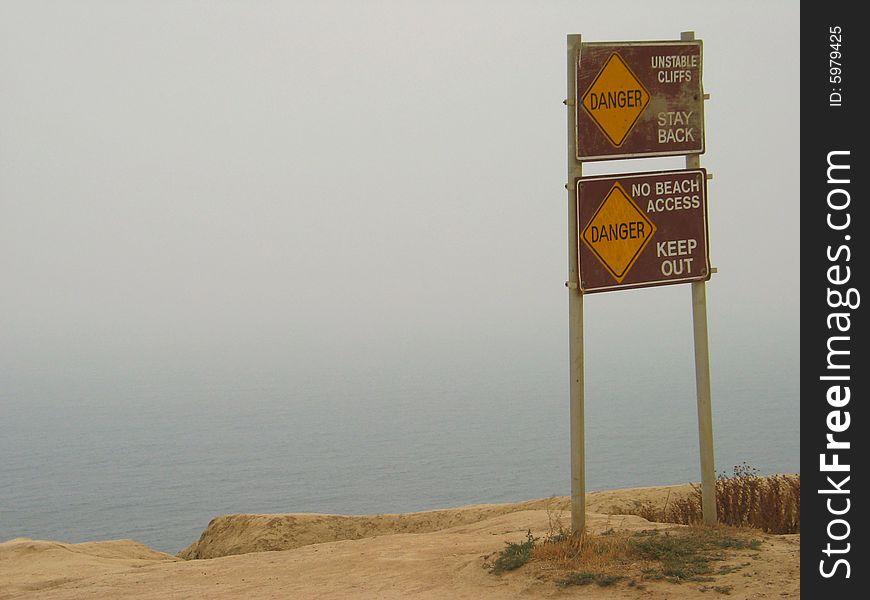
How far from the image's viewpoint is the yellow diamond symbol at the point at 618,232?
944cm

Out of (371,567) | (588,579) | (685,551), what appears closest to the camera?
(588,579)

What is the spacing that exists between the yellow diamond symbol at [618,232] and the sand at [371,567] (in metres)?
2.88

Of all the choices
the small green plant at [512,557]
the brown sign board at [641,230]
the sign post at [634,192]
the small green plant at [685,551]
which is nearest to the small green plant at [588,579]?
the small green plant at [685,551]

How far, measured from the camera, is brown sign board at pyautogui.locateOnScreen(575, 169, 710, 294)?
9.43 m

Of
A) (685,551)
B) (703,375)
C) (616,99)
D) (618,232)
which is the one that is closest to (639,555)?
(685,551)

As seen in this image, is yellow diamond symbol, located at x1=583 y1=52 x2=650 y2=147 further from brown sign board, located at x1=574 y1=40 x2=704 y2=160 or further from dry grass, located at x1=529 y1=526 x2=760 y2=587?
dry grass, located at x1=529 y1=526 x2=760 y2=587

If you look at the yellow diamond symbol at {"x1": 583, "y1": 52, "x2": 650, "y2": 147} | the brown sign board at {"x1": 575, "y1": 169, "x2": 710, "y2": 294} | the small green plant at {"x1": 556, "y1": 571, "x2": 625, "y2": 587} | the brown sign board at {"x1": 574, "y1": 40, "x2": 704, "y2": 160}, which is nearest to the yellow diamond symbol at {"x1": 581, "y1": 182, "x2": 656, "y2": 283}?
the brown sign board at {"x1": 575, "y1": 169, "x2": 710, "y2": 294}

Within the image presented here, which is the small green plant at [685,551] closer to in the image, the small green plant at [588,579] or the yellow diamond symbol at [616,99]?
the small green plant at [588,579]

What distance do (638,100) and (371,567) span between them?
549 cm

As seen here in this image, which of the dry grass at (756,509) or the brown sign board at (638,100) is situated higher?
the brown sign board at (638,100)

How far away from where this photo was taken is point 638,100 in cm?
966

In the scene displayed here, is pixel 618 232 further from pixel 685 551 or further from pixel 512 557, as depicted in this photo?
pixel 512 557

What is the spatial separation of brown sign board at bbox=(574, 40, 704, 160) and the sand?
3.99 meters
